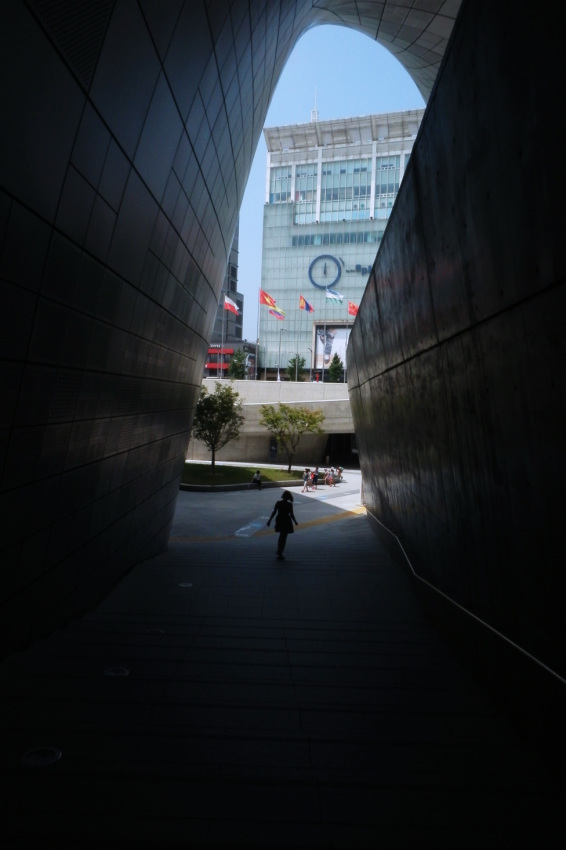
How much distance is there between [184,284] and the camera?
10000 millimetres

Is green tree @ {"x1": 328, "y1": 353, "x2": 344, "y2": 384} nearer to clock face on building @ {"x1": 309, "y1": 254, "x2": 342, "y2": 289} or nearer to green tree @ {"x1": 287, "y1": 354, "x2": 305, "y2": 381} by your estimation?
green tree @ {"x1": 287, "y1": 354, "x2": 305, "y2": 381}

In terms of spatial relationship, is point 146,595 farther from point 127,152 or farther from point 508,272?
point 508,272

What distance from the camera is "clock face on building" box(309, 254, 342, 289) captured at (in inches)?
3356

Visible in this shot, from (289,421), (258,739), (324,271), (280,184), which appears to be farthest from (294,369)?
Answer: (258,739)

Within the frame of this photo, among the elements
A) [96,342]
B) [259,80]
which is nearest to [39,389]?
[96,342]

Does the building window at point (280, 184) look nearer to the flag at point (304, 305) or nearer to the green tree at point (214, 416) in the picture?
the flag at point (304, 305)

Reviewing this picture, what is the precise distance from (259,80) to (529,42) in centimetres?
925

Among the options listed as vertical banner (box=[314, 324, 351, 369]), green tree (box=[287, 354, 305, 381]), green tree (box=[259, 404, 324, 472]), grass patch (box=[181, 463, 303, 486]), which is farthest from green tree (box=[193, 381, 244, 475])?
vertical banner (box=[314, 324, 351, 369])

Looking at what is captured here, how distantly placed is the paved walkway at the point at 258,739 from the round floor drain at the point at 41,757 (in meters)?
0.01

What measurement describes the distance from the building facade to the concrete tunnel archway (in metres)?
74.7

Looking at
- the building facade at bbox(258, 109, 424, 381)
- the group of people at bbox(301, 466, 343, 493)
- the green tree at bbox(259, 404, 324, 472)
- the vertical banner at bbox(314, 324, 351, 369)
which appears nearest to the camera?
the group of people at bbox(301, 466, 343, 493)

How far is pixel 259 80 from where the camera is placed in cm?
1127

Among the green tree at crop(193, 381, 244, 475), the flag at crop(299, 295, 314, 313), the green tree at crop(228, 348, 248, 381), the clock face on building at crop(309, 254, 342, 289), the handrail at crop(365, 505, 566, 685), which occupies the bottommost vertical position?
the handrail at crop(365, 505, 566, 685)

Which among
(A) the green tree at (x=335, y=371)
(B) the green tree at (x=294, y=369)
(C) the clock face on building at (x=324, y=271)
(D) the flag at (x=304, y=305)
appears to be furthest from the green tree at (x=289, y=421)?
(C) the clock face on building at (x=324, y=271)
